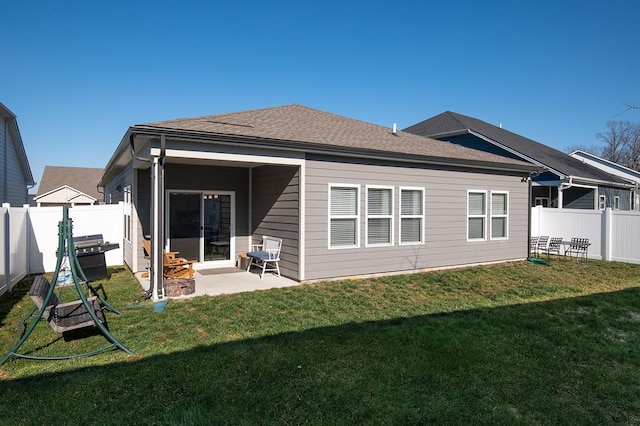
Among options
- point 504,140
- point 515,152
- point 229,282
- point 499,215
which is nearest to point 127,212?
point 229,282

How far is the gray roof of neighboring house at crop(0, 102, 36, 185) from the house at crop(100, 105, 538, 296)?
8446 mm

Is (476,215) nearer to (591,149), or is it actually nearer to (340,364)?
(340,364)

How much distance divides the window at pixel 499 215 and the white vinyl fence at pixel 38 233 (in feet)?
34.7

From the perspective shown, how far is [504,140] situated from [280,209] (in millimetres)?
13887

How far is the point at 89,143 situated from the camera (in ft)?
85.1

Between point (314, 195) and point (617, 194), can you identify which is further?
point (617, 194)

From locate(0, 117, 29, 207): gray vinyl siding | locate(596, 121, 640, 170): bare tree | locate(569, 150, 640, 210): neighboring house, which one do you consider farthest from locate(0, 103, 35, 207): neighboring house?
locate(596, 121, 640, 170): bare tree

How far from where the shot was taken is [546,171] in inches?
617

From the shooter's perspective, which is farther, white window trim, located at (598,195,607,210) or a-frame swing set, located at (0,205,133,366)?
white window trim, located at (598,195,607,210)

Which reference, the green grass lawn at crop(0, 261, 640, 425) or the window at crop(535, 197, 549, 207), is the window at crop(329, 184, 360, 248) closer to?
the green grass lawn at crop(0, 261, 640, 425)

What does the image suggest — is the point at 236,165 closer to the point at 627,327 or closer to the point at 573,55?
the point at 627,327

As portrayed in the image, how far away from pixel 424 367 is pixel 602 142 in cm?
5202

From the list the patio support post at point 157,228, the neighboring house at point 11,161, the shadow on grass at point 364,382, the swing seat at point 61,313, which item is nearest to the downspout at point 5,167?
the neighboring house at point 11,161

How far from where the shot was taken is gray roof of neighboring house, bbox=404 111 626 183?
1691 cm
